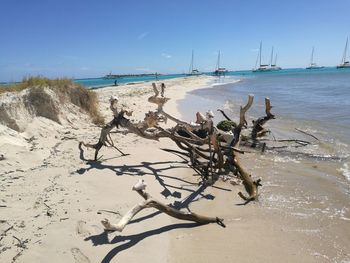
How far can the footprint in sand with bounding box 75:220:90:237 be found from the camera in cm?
421

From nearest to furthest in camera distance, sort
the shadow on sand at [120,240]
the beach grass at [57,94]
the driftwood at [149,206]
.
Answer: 1. the driftwood at [149,206]
2. the shadow on sand at [120,240]
3. the beach grass at [57,94]

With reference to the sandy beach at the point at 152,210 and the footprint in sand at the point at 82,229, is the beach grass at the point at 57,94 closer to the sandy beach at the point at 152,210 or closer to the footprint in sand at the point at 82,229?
the sandy beach at the point at 152,210

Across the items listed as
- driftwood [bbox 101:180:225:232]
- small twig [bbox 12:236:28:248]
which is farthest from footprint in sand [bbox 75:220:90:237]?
driftwood [bbox 101:180:225:232]

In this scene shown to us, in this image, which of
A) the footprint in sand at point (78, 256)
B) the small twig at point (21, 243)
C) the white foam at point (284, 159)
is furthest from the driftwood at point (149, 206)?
the white foam at point (284, 159)

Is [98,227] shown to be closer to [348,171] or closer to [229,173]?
[229,173]

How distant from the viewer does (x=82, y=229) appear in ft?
14.2

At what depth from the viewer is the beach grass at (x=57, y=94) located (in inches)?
388

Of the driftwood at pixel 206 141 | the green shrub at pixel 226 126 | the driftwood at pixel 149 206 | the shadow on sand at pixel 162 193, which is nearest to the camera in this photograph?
the driftwood at pixel 149 206

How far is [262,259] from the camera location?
12.9 feet

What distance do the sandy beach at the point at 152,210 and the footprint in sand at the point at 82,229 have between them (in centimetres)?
1

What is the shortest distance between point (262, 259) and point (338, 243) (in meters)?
1.18

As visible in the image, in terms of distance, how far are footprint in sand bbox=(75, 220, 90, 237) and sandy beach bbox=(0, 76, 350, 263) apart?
12 millimetres

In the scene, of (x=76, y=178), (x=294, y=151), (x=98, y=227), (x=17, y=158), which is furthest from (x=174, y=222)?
(x=294, y=151)

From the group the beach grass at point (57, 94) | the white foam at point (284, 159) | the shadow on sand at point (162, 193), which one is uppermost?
Answer: the beach grass at point (57, 94)
